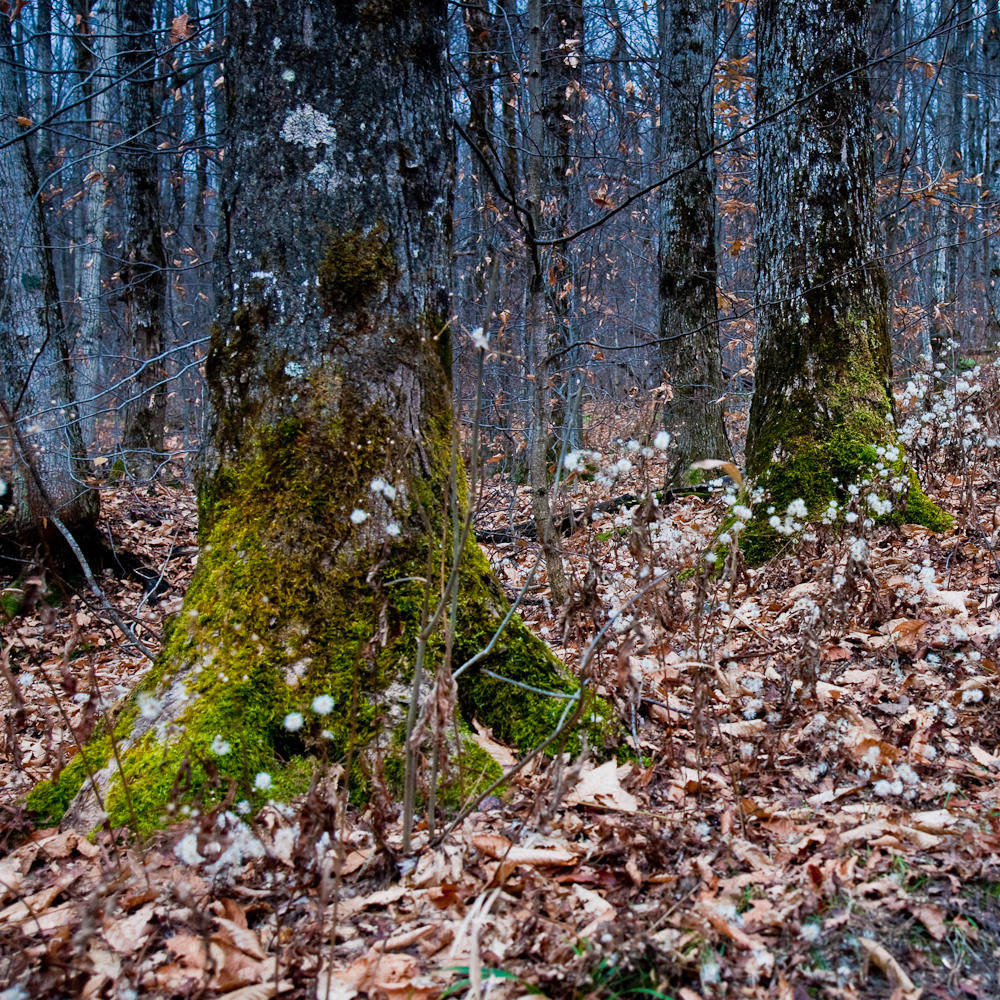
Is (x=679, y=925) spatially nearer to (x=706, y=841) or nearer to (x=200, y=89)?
(x=706, y=841)

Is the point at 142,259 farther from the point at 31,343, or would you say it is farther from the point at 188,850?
the point at 188,850

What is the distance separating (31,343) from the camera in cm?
604

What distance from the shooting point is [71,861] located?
223 cm

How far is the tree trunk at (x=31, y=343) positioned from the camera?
5.80 m

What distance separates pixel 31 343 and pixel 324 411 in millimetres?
4729

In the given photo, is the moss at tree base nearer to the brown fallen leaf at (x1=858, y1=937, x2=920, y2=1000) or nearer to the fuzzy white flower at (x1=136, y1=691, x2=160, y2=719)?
the brown fallen leaf at (x1=858, y1=937, x2=920, y2=1000)

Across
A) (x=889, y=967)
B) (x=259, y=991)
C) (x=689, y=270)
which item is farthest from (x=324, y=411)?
(x=689, y=270)

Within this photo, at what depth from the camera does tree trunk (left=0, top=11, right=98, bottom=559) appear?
5.80 m

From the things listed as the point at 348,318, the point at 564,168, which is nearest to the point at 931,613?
the point at 348,318

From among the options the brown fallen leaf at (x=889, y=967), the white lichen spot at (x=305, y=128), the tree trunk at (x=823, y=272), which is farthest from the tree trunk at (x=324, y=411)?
the tree trunk at (x=823, y=272)

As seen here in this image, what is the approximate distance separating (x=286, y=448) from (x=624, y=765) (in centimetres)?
165

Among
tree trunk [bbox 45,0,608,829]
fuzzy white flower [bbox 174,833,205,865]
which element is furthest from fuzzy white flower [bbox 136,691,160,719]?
fuzzy white flower [bbox 174,833,205,865]

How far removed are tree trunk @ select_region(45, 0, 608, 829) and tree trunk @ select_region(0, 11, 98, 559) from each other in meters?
3.90

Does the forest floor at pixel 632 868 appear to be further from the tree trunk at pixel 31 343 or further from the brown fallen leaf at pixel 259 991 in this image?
the tree trunk at pixel 31 343
